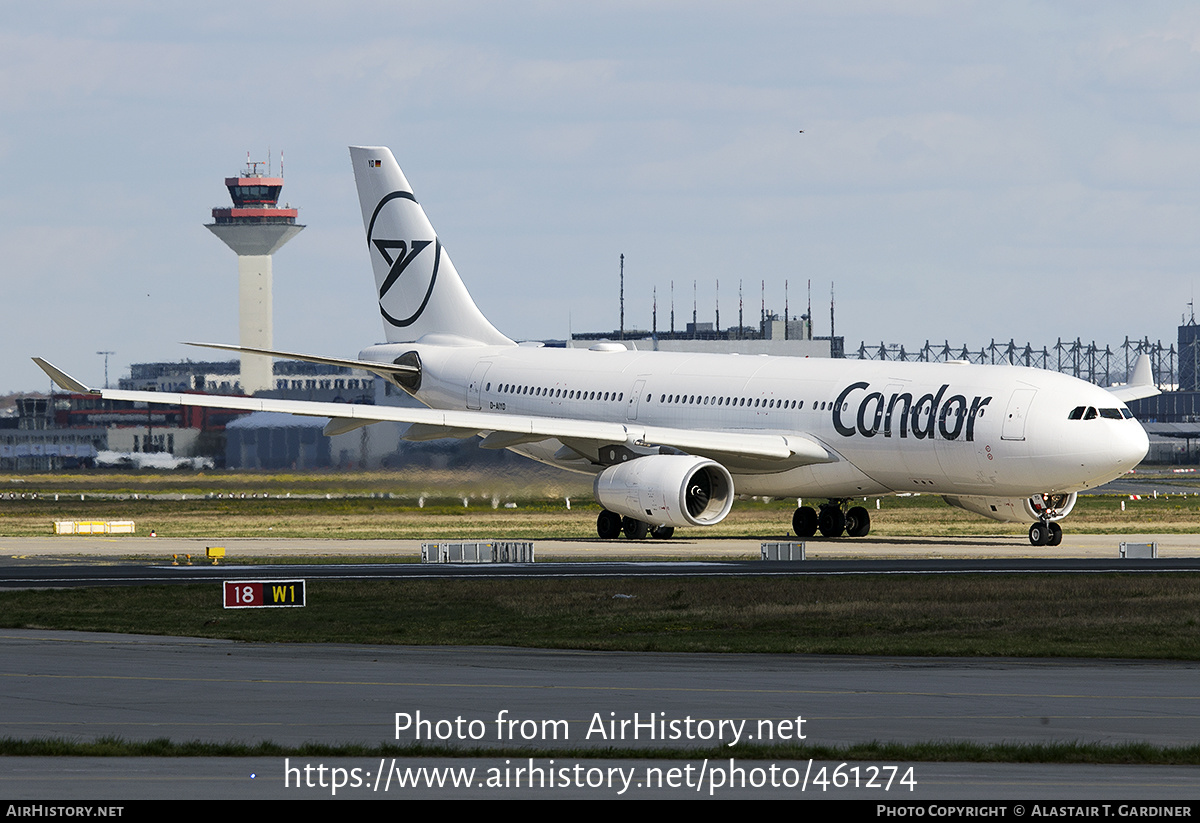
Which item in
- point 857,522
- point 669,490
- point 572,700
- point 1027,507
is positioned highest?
point 572,700

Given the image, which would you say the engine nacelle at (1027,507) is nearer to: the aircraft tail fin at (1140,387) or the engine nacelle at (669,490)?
the aircraft tail fin at (1140,387)

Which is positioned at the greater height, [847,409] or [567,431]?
[847,409]

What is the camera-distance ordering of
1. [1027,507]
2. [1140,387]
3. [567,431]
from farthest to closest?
[1140,387] → [567,431] → [1027,507]

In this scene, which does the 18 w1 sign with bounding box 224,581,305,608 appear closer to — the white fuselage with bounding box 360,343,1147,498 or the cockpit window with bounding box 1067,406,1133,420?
the white fuselage with bounding box 360,343,1147,498

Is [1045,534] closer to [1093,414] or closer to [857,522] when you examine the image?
[1093,414]

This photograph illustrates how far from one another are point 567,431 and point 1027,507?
1337 cm

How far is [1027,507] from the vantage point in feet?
161

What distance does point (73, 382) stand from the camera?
45094 millimetres

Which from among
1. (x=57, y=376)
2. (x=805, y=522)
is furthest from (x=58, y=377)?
(x=805, y=522)

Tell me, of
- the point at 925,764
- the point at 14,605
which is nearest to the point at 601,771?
the point at 925,764

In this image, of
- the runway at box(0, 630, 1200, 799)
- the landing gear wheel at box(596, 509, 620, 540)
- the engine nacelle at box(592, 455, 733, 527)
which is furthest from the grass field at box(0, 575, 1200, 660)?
the landing gear wheel at box(596, 509, 620, 540)

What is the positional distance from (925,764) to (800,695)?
4.36 metres

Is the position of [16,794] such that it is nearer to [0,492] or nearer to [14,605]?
[14,605]

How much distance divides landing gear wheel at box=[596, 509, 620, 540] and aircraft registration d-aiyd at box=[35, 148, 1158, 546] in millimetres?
44
